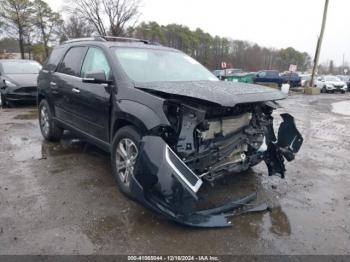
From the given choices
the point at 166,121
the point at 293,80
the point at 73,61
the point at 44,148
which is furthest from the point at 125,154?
the point at 293,80

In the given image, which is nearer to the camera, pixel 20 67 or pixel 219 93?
pixel 219 93

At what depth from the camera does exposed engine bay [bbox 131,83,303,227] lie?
9.85 ft

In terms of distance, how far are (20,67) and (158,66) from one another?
9.33 m

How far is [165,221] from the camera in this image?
342 centimetres

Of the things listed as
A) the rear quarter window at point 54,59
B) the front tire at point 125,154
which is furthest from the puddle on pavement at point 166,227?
the rear quarter window at point 54,59

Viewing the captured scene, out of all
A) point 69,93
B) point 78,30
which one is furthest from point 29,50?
point 69,93

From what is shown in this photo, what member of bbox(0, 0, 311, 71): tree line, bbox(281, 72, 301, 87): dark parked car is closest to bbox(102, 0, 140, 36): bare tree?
bbox(0, 0, 311, 71): tree line

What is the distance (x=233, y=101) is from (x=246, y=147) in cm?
113

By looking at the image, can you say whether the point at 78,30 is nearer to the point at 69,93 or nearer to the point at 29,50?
the point at 29,50

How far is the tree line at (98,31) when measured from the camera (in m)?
27.4

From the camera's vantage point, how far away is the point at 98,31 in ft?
92.3

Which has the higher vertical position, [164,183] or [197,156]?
[197,156]

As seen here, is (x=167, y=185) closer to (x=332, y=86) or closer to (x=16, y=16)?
(x=332, y=86)

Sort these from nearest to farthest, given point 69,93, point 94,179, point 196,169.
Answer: point 196,169
point 94,179
point 69,93
